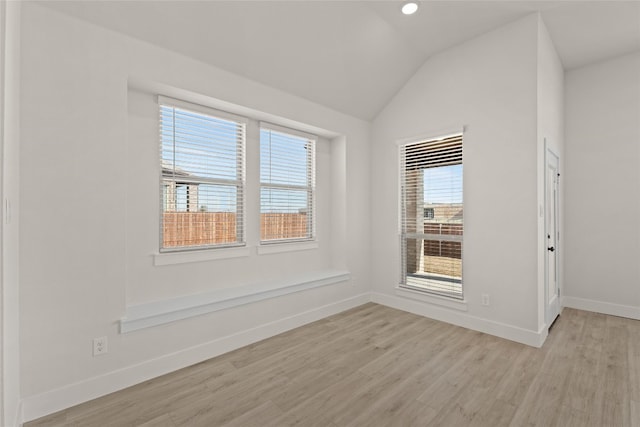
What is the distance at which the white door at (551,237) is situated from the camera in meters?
3.37

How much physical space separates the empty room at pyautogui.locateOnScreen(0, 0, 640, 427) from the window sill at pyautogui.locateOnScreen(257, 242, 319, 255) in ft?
0.10

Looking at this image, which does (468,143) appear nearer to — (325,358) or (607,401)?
(607,401)

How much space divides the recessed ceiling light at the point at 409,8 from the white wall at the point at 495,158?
93cm

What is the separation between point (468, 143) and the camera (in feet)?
11.7

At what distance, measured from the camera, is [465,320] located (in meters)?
3.56

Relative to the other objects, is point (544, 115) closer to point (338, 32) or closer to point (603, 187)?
point (603, 187)

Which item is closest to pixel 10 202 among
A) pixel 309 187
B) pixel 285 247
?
pixel 285 247

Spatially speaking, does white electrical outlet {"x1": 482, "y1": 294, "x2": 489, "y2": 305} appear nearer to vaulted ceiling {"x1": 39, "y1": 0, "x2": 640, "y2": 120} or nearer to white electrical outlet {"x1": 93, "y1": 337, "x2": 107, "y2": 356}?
vaulted ceiling {"x1": 39, "y1": 0, "x2": 640, "y2": 120}

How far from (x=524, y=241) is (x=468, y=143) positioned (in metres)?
1.24

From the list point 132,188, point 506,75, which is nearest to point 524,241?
point 506,75

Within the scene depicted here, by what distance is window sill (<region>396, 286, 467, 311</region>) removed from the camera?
3.62 m

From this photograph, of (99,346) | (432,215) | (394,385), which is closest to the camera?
(99,346)

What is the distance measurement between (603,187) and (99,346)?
19.1 feet

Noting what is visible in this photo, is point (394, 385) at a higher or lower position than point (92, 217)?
lower
